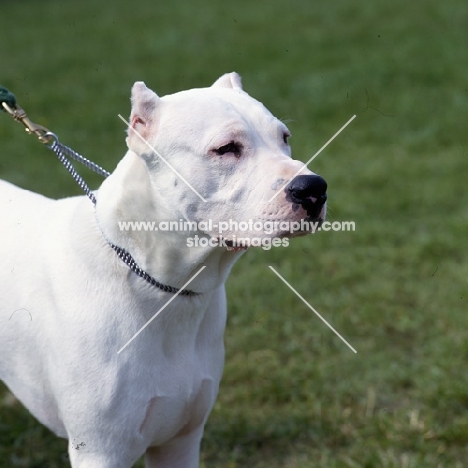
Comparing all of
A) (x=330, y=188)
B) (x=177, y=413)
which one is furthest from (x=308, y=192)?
(x=330, y=188)

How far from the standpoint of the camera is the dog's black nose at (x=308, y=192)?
8.18 feet

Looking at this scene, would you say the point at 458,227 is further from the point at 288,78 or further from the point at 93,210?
the point at 288,78

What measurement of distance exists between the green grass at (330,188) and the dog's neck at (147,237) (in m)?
1.37

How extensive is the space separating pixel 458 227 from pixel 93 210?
3.90 m

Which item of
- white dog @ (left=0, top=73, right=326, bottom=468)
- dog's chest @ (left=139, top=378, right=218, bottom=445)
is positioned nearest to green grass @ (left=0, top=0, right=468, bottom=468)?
dog's chest @ (left=139, top=378, right=218, bottom=445)

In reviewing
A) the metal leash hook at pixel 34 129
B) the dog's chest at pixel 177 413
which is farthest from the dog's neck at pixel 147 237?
the metal leash hook at pixel 34 129

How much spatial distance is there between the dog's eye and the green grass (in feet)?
5.61

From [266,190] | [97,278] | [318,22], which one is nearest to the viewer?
[266,190]

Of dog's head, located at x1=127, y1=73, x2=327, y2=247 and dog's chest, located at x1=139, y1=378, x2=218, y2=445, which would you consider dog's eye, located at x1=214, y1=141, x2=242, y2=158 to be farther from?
dog's chest, located at x1=139, y1=378, x2=218, y2=445

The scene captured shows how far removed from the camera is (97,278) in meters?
2.77

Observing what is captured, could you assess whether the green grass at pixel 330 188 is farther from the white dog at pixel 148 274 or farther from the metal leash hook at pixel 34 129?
the metal leash hook at pixel 34 129

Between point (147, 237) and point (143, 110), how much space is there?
15.2 inches

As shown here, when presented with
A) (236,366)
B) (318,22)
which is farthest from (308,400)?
(318,22)

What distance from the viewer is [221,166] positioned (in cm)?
257
